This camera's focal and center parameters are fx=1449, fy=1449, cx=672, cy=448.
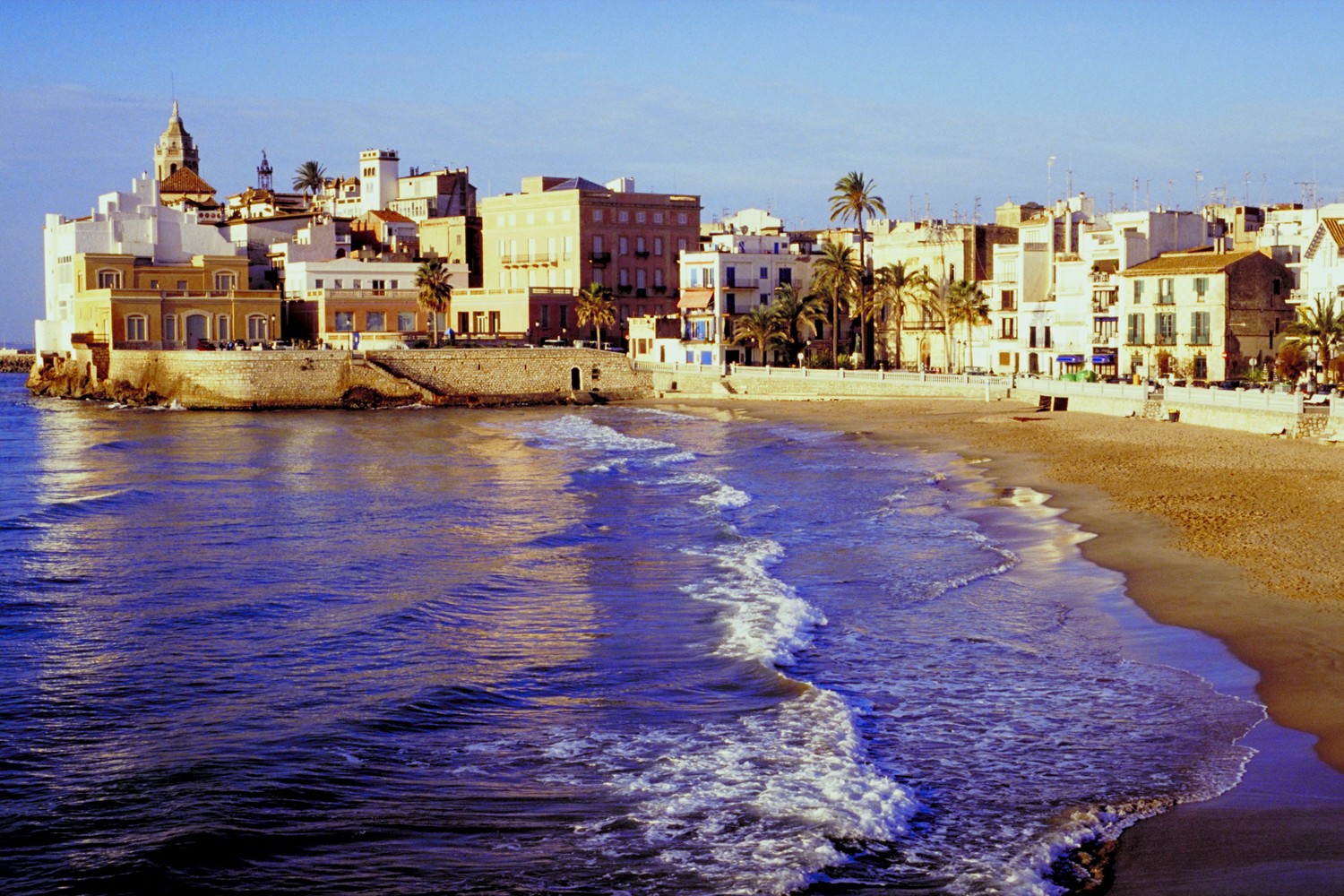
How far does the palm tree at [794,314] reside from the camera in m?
84.8

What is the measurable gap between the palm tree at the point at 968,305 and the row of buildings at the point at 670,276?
3.77 ft

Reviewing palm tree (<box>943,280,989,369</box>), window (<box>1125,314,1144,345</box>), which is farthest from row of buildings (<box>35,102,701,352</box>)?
window (<box>1125,314,1144,345</box>)

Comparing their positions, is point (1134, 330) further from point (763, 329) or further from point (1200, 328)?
point (763, 329)

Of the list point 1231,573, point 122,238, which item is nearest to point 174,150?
point 122,238

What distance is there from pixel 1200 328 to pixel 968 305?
14973mm

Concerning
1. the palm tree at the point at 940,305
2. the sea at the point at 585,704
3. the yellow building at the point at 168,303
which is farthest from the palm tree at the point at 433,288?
the sea at the point at 585,704

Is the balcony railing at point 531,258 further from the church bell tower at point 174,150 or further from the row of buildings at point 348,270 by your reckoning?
the church bell tower at point 174,150

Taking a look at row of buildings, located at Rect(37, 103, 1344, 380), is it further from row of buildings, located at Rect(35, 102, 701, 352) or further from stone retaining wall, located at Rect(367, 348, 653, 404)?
stone retaining wall, located at Rect(367, 348, 653, 404)

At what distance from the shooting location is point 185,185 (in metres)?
137

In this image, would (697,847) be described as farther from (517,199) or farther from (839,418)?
(517,199)

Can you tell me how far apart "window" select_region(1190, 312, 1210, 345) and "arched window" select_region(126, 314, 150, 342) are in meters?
58.8

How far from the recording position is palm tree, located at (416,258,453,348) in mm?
90250

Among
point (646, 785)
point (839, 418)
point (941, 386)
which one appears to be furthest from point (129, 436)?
point (646, 785)

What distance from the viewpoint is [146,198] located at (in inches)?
3952
